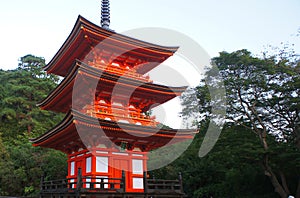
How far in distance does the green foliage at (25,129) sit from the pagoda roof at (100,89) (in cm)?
1083

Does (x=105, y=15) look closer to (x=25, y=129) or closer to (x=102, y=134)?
(x=102, y=134)

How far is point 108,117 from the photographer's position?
13.5 meters

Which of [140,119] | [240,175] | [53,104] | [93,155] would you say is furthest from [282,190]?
[53,104]

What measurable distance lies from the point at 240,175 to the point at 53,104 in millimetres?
17204

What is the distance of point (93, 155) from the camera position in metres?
12.6

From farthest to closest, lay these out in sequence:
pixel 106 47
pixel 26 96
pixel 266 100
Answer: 1. pixel 26 96
2. pixel 266 100
3. pixel 106 47

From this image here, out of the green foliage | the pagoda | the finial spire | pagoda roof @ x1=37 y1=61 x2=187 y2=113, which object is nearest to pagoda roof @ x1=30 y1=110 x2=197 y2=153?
the pagoda

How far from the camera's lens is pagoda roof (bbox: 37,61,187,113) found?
1282cm

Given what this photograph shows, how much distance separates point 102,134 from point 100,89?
93.4 inches

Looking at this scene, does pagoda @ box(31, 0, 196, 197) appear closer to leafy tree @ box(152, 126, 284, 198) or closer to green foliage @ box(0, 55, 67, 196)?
leafy tree @ box(152, 126, 284, 198)

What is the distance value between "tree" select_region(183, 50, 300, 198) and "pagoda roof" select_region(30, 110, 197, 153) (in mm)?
10342

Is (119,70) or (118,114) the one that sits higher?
(119,70)

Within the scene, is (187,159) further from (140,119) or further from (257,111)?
(140,119)

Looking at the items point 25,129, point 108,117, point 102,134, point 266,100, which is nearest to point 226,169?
point 266,100
